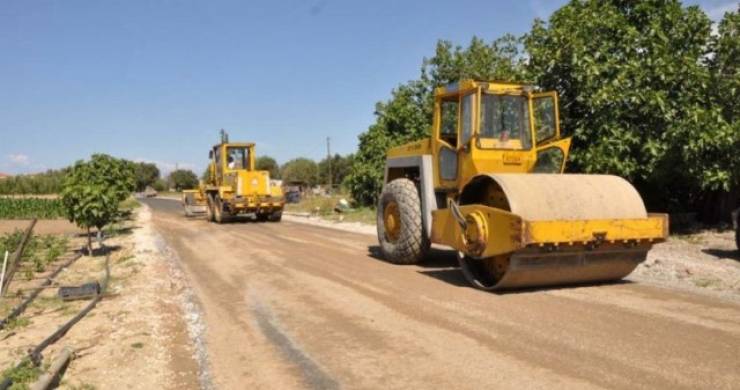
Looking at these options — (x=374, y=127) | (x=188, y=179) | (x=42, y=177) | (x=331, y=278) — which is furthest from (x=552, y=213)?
(x=188, y=179)

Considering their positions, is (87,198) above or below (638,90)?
below

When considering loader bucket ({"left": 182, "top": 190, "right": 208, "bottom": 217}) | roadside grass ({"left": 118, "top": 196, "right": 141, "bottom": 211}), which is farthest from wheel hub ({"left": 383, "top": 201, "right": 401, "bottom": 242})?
roadside grass ({"left": 118, "top": 196, "right": 141, "bottom": 211})

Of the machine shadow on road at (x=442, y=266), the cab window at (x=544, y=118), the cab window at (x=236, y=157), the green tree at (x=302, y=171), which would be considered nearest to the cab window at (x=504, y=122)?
the cab window at (x=544, y=118)

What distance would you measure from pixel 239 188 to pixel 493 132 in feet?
52.2

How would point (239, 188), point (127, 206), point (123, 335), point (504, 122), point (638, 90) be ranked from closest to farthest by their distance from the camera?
point (123, 335), point (504, 122), point (638, 90), point (239, 188), point (127, 206)

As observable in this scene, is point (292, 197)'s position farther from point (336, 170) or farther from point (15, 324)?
point (336, 170)

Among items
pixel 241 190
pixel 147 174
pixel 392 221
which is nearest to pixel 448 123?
pixel 392 221

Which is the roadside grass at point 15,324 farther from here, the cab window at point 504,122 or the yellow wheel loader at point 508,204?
the cab window at point 504,122

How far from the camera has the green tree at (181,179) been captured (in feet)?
417

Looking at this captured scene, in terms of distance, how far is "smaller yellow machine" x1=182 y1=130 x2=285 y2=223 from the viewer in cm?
2338

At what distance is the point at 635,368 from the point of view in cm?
468

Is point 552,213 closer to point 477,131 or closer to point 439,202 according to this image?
point 477,131

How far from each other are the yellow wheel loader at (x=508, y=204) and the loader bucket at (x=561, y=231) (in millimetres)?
13

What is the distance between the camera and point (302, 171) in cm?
10719
